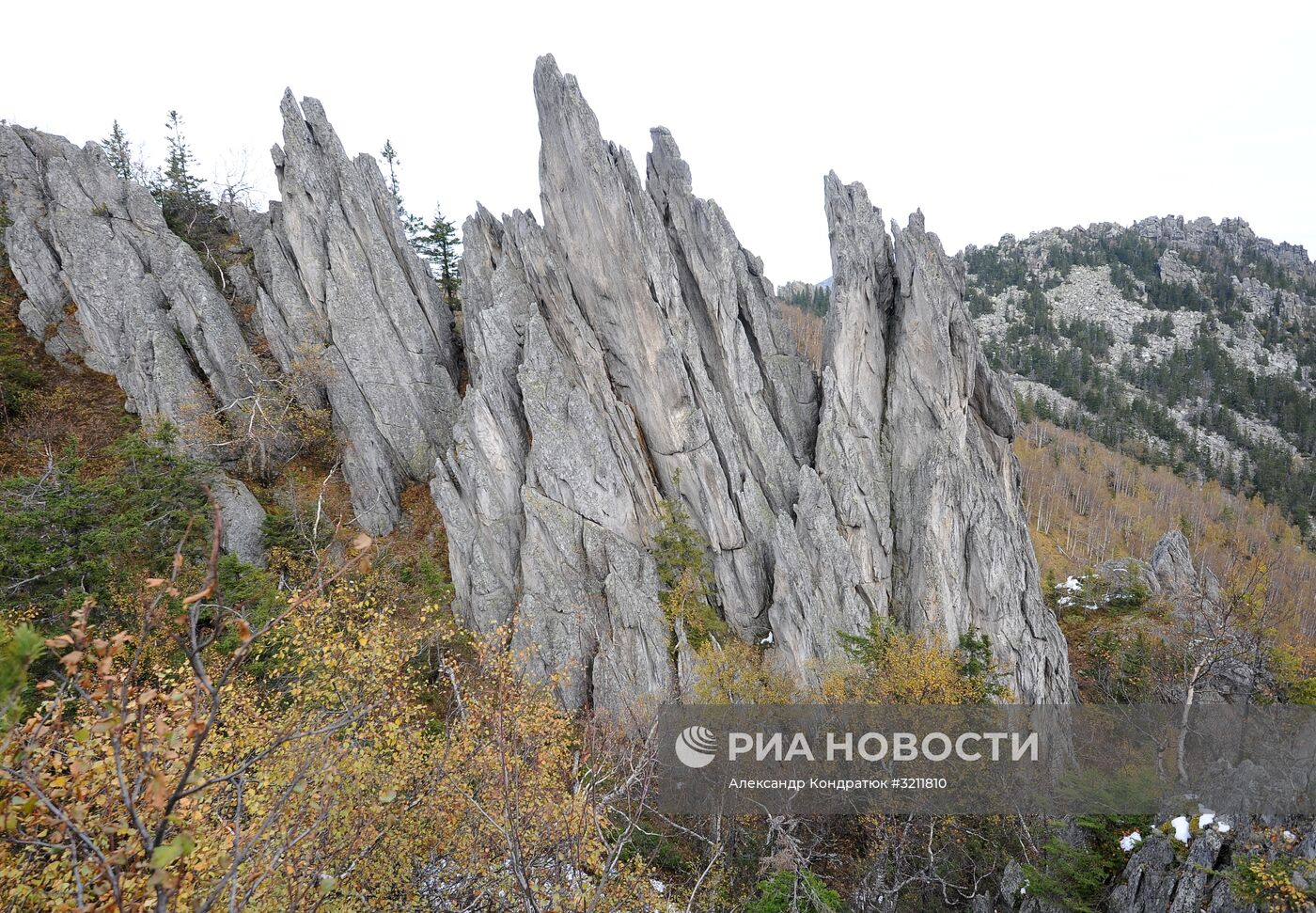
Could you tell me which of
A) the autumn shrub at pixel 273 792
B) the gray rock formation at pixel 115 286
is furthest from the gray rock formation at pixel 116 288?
the autumn shrub at pixel 273 792

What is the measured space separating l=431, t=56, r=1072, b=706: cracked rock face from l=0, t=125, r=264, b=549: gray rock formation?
18.8 meters

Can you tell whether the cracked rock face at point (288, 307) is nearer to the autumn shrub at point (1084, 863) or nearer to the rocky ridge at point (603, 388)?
the rocky ridge at point (603, 388)

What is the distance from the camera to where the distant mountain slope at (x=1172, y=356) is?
125 metres

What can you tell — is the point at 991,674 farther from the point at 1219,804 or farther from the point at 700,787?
the point at 700,787

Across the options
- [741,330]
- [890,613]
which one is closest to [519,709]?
[890,613]

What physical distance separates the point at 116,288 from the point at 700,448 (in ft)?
135

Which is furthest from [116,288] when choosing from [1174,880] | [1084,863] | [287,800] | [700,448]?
[1174,880]

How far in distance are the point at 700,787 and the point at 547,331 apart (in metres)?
24.6

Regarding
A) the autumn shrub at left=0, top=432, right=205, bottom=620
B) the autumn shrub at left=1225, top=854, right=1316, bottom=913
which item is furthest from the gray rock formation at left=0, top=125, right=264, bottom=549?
the autumn shrub at left=1225, top=854, right=1316, bottom=913

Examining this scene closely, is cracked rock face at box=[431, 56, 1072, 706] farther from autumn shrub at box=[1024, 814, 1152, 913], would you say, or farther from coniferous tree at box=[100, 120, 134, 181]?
coniferous tree at box=[100, 120, 134, 181]

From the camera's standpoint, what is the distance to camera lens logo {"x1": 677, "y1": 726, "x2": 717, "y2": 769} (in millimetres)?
22656

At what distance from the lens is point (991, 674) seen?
1054 inches

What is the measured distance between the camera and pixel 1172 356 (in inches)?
6097

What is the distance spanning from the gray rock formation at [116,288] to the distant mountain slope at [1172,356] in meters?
135
